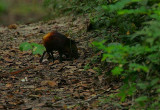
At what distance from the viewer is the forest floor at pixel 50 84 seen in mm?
4427

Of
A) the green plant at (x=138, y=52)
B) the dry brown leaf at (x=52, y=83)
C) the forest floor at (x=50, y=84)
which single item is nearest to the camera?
the green plant at (x=138, y=52)

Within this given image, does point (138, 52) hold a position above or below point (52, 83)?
above

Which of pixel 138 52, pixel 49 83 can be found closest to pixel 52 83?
pixel 49 83

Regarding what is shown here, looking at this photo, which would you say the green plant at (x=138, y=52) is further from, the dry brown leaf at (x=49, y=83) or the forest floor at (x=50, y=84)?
the dry brown leaf at (x=49, y=83)

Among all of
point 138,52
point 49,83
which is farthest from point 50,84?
point 138,52

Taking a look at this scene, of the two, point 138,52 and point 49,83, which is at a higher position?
point 138,52

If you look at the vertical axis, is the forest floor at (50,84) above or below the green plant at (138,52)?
below

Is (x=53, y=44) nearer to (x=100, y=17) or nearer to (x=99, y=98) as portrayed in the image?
(x=100, y=17)

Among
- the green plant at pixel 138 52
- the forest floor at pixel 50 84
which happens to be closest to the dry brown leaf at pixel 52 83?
the forest floor at pixel 50 84

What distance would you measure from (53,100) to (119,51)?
1.73 meters

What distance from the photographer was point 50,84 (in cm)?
542

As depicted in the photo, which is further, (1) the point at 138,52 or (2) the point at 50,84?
(2) the point at 50,84

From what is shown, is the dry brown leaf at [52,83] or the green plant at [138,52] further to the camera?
the dry brown leaf at [52,83]

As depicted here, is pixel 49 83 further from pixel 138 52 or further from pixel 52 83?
pixel 138 52
